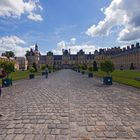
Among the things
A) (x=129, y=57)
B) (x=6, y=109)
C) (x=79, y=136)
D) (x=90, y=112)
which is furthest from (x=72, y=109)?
(x=129, y=57)

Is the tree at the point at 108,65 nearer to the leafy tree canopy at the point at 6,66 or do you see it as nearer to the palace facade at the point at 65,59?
the leafy tree canopy at the point at 6,66

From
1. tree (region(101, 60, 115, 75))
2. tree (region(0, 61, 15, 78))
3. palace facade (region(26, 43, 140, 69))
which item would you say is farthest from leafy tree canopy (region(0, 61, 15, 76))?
palace facade (region(26, 43, 140, 69))

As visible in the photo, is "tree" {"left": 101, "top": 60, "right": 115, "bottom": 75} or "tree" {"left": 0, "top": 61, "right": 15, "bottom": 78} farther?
"tree" {"left": 101, "top": 60, "right": 115, "bottom": 75}

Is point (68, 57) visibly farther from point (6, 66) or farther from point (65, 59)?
point (6, 66)

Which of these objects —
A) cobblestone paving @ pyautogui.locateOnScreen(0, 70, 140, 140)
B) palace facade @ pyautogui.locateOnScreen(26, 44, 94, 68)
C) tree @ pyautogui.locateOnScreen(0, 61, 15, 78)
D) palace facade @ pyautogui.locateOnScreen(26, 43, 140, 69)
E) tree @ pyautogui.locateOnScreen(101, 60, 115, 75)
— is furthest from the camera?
palace facade @ pyautogui.locateOnScreen(26, 44, 94, 68)

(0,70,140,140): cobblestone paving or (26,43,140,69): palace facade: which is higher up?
(26,43,140,69): palace facade

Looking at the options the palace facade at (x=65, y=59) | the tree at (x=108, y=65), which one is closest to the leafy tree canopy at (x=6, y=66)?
the tree at (x=108, y=65)

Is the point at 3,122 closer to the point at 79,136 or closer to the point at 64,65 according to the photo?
the point at 79,136

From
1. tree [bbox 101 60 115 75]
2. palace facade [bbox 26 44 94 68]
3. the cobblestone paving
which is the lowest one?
the cobblestone paving

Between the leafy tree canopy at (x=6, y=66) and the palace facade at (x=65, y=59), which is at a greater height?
the palace facade at (x=65, y=59)

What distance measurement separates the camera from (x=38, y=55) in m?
159

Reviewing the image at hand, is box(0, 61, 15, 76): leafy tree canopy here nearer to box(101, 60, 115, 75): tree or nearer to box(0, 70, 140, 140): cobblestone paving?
box(101, 60, 115, 75): tree

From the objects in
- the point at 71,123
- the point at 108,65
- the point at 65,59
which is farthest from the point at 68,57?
the point at 71,123

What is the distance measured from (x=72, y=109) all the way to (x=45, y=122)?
2.09m
